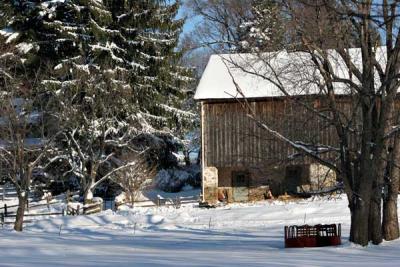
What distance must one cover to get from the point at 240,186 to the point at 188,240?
16.9m

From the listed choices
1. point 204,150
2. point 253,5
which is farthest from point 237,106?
point 253,5

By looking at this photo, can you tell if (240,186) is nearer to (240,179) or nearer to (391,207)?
(240,179)

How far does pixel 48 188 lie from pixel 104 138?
670 centimetres

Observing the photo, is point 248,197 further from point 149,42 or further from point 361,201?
point 361,201

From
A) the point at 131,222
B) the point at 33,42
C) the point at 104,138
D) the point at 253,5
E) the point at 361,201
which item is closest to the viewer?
the point at 361,201

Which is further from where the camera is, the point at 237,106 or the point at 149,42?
the point at 149,42

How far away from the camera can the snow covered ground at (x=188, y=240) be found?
45.9 feet

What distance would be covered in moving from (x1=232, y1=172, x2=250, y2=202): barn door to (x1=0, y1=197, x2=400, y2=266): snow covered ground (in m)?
3.28

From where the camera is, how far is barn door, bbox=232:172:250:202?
37250 mm

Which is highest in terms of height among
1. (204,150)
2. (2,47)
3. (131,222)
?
(2,47)

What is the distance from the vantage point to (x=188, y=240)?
20812 mm

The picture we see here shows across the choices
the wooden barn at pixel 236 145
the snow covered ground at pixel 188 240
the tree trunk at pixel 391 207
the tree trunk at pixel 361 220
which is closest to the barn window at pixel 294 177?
the wooden barn at pixel 236 145

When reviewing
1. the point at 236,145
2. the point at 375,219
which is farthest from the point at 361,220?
the point at 236,145

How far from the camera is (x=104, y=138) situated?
35.2 m
